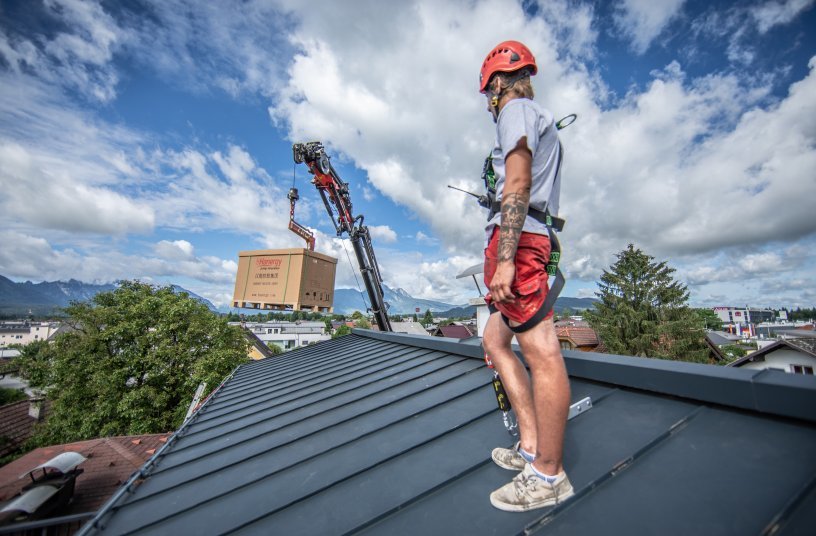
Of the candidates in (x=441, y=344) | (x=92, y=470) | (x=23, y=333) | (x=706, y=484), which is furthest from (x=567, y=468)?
(x=23, y=333)

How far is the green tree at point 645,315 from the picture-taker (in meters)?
21.3

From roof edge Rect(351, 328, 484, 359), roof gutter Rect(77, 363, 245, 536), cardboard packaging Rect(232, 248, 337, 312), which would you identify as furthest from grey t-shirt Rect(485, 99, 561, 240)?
cardboard packaging Rect(232, 248, 337, 312)

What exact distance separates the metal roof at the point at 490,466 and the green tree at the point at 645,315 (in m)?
23.8

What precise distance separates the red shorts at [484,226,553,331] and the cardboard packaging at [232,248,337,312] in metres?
8.65

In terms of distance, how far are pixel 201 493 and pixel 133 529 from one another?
1.26 feet

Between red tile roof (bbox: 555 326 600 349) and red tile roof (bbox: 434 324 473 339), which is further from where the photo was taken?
red tile roof (bbox: 434 324 473 339)

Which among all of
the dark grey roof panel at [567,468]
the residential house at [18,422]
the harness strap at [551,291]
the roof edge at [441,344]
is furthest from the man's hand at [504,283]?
the residential house at [18,422]

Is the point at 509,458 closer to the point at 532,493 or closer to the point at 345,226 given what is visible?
the point at 532,493

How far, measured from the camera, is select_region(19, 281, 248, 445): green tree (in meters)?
16.3

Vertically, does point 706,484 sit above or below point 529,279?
below

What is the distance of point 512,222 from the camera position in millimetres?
1553

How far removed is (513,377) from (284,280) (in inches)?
357

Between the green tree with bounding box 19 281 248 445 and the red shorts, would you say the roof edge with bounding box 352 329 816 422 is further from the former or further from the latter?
the green tree with bounding box 19 281 248 445

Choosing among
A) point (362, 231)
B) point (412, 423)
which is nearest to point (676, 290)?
point (362, 231)
